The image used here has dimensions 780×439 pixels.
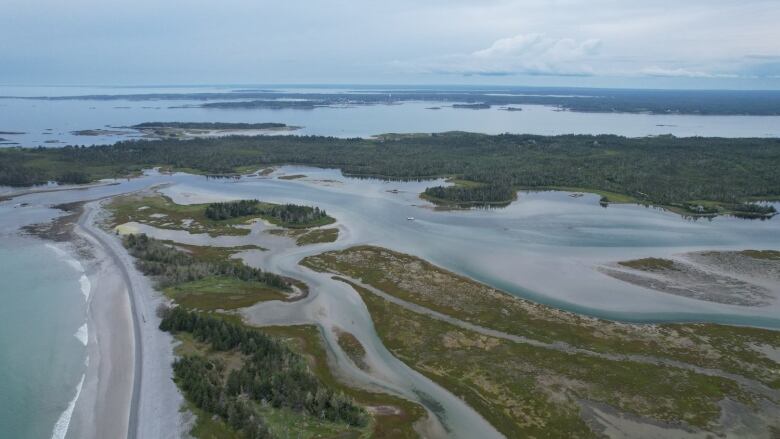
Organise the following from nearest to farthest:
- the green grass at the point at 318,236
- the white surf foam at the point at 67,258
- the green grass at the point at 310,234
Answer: the white surf foam at the point at 67,258 < the green grass at the point at 318,236 < the green grass at the point at 310,234

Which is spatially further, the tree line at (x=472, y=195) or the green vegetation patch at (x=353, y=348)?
the tree line at (x=472, y=195)

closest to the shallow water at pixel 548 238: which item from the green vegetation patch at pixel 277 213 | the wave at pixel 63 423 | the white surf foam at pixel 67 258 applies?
the green vegetation patch at pixel 277 213

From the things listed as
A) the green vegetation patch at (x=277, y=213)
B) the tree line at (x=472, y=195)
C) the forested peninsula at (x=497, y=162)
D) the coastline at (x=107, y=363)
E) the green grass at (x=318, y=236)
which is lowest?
the coastline at (x=107, y=363)

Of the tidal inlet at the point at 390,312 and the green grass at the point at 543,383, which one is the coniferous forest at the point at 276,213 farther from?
the green grass at the point at 543,383

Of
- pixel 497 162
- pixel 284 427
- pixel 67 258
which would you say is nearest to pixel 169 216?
pixel 67 258

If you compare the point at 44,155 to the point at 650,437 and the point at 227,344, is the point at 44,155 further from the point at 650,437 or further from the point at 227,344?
the point at 650,437

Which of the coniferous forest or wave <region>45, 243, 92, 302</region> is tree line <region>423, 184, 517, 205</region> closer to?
the coniferous forest

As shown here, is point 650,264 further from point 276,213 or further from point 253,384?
point 276,213
